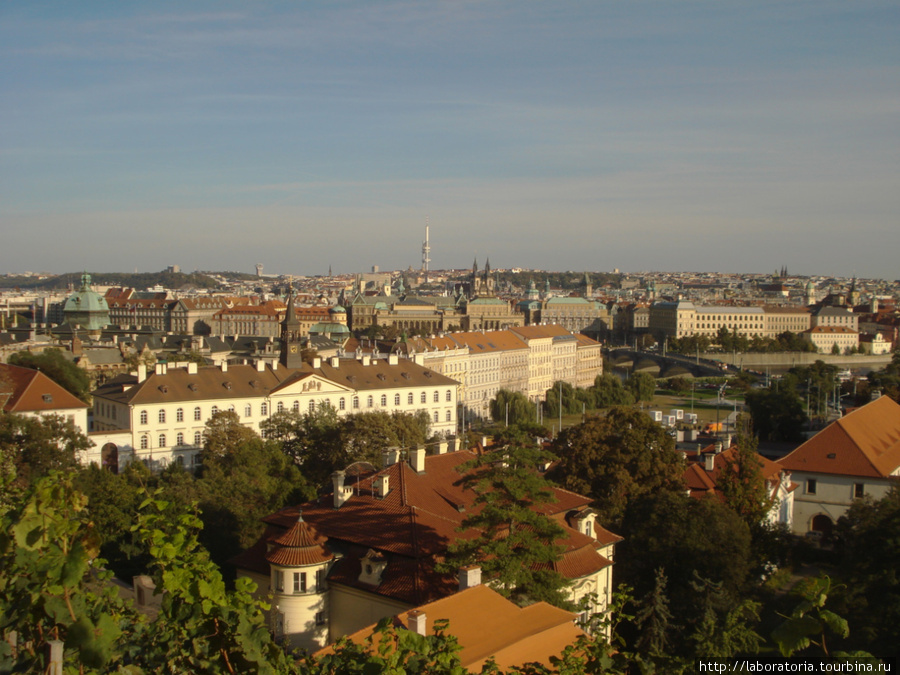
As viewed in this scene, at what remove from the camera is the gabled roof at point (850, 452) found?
32344 millimetres

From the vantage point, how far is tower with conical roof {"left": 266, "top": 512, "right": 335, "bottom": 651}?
18.0 m

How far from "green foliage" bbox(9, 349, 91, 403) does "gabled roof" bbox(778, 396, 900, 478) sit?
3543cm

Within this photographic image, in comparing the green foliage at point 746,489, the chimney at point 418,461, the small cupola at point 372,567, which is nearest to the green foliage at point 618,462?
the green foliage at point 746,489

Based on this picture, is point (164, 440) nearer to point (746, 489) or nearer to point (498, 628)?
point (746, 489)

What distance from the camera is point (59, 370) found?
159ft

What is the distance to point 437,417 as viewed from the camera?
52219mm

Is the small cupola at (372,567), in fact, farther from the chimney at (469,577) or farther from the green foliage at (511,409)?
the green foliage at (511,409)

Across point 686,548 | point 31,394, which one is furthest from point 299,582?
point 31,394

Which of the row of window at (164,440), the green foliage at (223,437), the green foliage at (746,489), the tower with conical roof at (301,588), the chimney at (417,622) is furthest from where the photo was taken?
the row of window at (164,440)

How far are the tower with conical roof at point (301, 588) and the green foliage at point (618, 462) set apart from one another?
10.1 meters

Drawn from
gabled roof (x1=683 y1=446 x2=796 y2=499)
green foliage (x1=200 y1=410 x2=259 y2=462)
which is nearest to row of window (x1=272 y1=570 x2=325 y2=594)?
gabled roof (x1=683 y1=446 x2=796 y2=499)

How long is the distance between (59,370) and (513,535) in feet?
127

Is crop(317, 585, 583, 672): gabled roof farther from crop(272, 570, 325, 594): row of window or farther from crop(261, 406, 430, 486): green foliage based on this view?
crop(261, 406, 430, 486): green foliage

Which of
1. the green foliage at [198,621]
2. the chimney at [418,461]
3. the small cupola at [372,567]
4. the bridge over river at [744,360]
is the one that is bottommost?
the bridge over river at [744,360]
